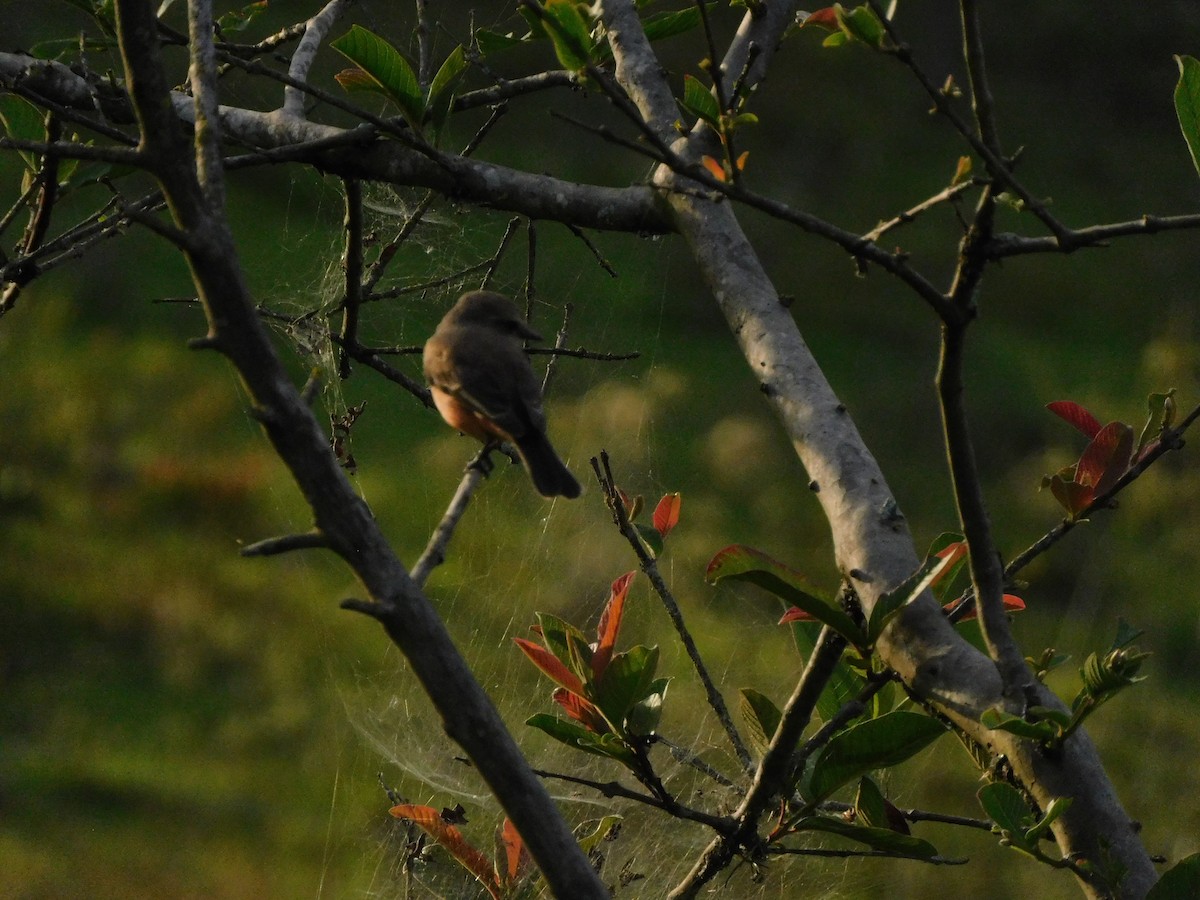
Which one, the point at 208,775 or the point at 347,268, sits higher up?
the point at 347,268

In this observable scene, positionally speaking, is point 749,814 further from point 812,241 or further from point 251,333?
point 812,241

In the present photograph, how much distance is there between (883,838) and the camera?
141 cm

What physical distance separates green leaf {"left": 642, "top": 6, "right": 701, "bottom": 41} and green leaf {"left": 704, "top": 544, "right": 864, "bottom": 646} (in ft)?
3.49

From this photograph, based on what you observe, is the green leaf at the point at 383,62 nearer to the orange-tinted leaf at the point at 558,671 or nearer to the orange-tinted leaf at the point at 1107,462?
the orange-tinted leaf at the point at 558,671

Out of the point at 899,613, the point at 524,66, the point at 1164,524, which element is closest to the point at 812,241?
the point at 524,66

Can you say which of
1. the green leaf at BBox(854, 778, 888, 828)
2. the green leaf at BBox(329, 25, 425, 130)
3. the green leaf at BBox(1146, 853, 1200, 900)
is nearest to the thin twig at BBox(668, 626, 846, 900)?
the green leaf at BBox(854, 778, 888, 828)

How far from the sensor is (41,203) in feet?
6.38

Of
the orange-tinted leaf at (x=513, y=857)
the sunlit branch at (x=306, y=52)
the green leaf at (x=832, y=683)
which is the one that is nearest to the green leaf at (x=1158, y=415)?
the green leaf at (x=832, y=683)

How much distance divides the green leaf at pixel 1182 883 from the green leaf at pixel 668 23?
1378 mm

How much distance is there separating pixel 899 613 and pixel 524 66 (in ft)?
31.3

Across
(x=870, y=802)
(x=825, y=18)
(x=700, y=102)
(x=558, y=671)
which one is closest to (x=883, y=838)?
(x=870, y=802)

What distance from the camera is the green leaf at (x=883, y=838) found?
1.40m

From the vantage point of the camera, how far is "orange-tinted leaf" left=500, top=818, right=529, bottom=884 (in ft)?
5.71

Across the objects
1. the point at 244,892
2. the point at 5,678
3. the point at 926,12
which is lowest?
the point at 244,892
